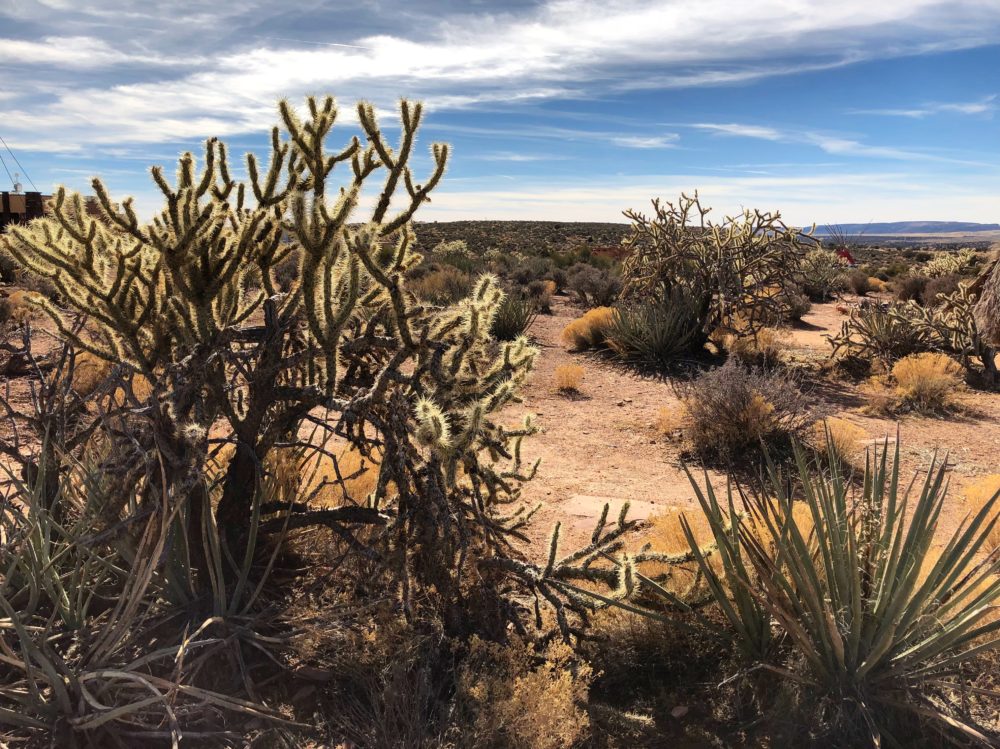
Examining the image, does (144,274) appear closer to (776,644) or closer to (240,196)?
(240,196)

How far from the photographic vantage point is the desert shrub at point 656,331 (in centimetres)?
1148

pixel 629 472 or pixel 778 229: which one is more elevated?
pixel 778 229

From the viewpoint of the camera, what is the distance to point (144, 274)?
136 inches

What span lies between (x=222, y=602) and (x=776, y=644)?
2285mm

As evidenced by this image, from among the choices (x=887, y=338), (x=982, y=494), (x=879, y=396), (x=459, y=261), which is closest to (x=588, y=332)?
(x=887, y=338)

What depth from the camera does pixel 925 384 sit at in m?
9.20

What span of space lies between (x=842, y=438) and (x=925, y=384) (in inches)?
110

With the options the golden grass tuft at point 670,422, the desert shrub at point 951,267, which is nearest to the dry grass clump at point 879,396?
the golden grass tuft at point 670,422

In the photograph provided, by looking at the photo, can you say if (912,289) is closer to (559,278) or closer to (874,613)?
(559,278)

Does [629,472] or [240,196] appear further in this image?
[629,472]

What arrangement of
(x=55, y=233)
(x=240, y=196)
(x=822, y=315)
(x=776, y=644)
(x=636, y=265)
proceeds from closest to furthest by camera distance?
(x=776, y=644), (x=55, y=233), (x=240, y=196), (x=636, y=265), (x=822, y=315)

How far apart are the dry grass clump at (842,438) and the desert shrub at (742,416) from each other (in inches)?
8.1

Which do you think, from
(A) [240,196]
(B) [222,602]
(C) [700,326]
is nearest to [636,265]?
(C) [700,326]

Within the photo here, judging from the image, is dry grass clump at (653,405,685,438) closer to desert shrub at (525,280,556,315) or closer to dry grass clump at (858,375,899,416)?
dry grass clump at (858,375,899,416)
